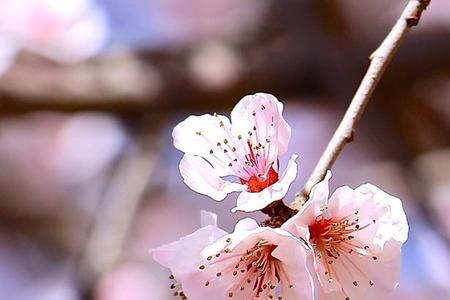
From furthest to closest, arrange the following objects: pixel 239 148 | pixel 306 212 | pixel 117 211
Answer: pixel 117 211
pixel 239 148
pixel 306 212

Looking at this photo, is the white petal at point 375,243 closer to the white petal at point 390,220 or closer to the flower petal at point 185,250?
the white petal at point 390,220

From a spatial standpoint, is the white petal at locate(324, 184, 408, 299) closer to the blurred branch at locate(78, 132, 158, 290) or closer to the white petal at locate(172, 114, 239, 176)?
the white petal at locate(172, 114, 239, 176)

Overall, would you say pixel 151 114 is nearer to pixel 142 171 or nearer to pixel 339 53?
pixel 142 171

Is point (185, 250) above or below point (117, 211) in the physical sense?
above

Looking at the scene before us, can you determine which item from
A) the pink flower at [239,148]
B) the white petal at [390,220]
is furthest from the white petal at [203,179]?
the white petal at [390,220]

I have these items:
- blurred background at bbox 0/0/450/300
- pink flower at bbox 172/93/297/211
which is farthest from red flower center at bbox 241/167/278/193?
blurred background at bbox 0/0/450/300

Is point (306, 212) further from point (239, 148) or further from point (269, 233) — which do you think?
point (239, 148)

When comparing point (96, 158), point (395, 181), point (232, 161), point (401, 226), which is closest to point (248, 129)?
point (232, 161)

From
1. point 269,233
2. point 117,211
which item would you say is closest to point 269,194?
point 269,233
